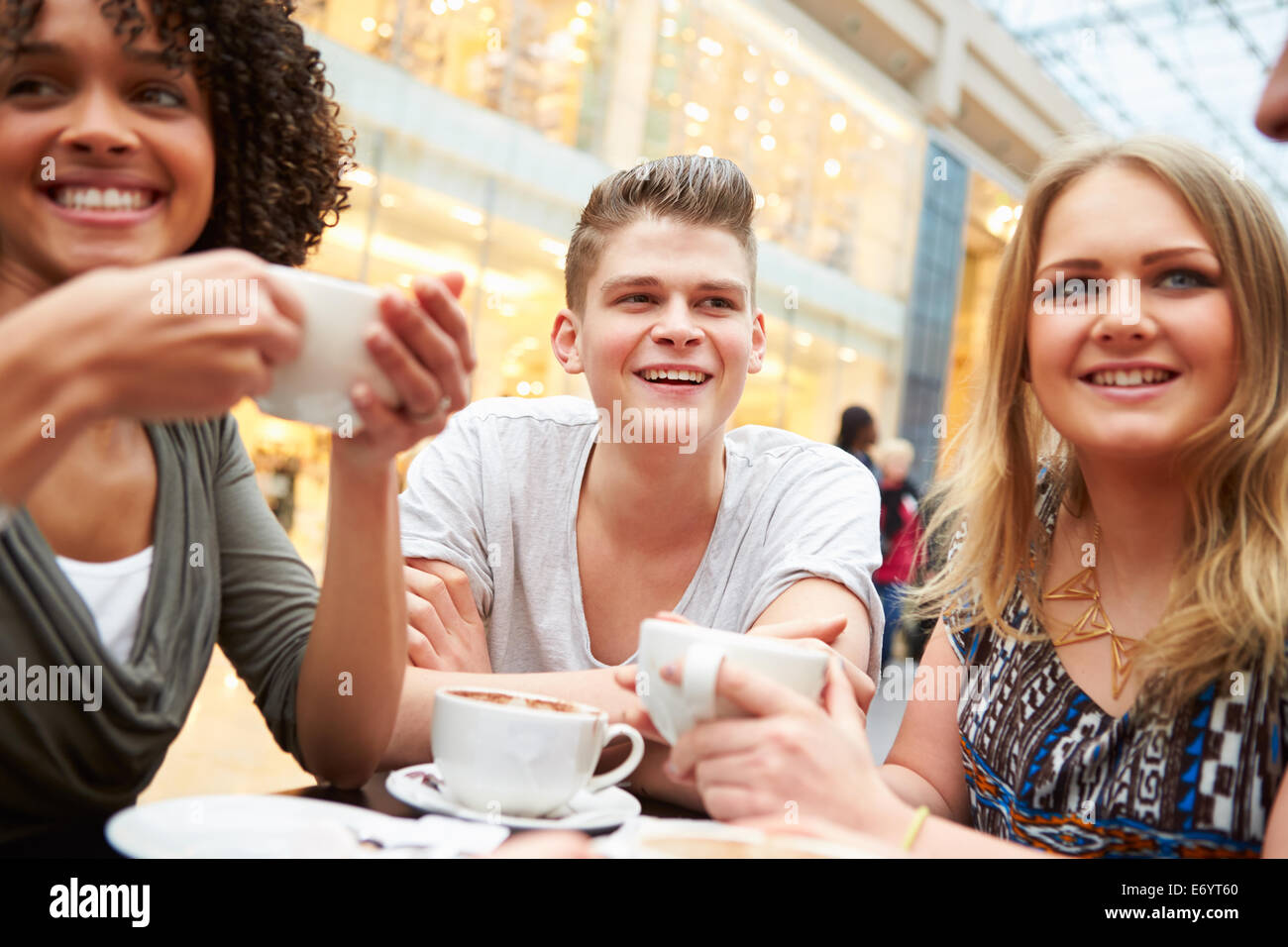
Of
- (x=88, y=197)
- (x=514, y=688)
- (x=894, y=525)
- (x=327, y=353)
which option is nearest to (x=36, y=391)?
(x=327, y=353)

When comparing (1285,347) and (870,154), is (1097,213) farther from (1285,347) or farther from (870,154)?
(870,154)

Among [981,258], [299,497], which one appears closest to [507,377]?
[299,497]

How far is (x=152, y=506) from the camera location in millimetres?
1174

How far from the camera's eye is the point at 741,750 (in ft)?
2.80

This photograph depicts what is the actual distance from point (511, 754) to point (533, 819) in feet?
0.23

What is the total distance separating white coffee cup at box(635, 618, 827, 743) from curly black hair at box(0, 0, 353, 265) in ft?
2.72

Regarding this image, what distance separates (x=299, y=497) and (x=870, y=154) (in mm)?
9748

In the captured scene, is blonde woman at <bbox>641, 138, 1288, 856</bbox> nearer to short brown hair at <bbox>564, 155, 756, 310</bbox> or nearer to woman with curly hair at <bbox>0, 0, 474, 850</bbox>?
woman with curly hair at <bbox>0, 0, 474, 850</bbox>

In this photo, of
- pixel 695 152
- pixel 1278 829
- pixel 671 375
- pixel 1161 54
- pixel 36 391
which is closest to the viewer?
pixel 36 391

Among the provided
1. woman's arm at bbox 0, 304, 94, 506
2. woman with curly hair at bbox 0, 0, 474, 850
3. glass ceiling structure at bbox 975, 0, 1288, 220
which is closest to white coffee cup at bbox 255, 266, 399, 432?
woman with curly hair at bbox 0, 0, 474, 850

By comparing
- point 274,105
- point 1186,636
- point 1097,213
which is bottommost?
point 1186,636

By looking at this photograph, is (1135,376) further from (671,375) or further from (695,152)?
(695,152)

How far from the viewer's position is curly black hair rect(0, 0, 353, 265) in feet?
3.71

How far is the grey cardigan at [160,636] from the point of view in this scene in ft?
3.27
